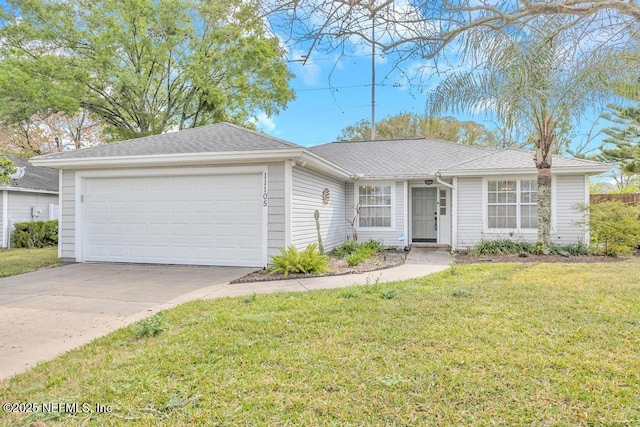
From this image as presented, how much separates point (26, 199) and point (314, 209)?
12284 mm

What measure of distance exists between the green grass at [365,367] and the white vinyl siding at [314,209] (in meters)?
3.74

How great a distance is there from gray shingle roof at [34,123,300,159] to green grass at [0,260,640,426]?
4293 mm

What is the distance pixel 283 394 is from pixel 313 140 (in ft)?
66.5

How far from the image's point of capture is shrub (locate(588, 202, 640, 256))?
914 cm

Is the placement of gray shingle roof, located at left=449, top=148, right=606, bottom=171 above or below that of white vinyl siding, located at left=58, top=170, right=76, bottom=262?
above

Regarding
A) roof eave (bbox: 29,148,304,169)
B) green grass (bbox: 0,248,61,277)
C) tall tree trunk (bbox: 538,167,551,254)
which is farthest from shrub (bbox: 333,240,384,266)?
green grass (bbox: 0,248,61,277)

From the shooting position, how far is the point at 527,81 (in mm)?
3139

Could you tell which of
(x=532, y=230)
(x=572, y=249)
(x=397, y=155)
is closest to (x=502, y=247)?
(x=532, y=230)

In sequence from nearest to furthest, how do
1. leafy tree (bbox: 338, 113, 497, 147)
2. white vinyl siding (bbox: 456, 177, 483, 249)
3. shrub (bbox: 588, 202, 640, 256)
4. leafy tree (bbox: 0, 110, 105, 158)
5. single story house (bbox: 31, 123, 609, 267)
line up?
single story house (bbox: 31, 123, 609, 267) < shrub (bbox: 588, 202, 640, 256) < white vinyl siding (bbox: 456, 177, 483, 249) < leafy tree (bbox: 0, 110, 105, 158) < leafy tree (bbox: 338, 113, 497, 147)

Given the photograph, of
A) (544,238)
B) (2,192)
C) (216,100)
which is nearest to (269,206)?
(544,238)

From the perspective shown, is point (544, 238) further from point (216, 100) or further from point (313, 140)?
point (216, 100)

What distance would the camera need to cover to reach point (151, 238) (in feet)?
29.4

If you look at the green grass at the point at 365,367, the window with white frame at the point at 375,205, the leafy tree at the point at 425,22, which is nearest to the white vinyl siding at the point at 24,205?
the window with white frame at the point at 375,205

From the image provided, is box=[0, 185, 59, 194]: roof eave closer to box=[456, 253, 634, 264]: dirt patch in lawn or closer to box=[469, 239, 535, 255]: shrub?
box=[456, 253, 634, 264]: dirt patch in lawn
